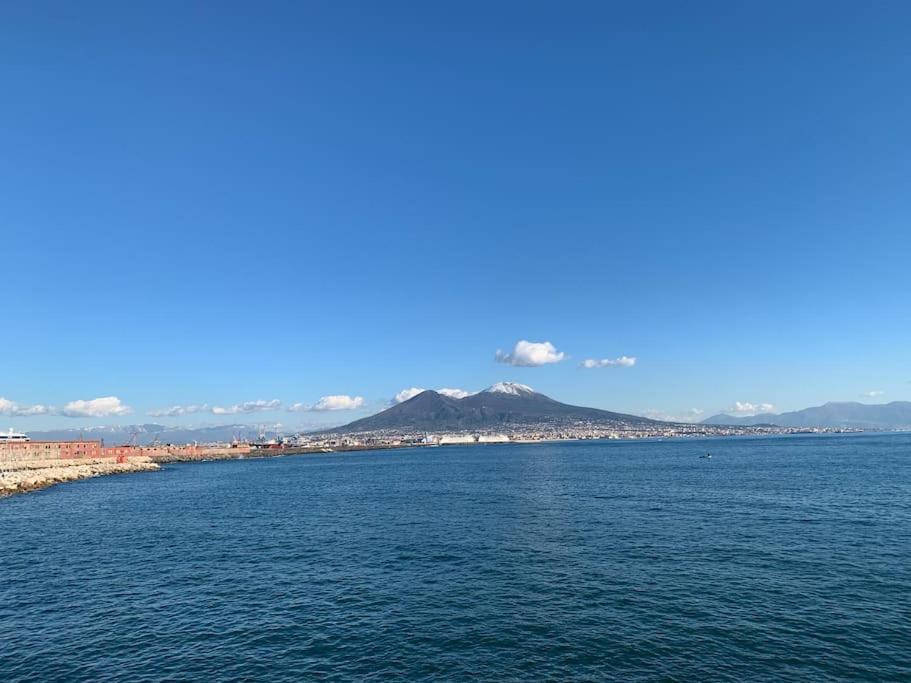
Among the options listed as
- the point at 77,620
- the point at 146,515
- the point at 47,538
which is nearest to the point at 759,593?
the point at 77,620

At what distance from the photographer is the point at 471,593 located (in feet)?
119

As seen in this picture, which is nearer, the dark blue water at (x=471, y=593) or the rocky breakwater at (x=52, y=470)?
the dark blue water at (x=471, y=593)

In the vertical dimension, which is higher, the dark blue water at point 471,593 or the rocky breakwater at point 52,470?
the rocky breakwater at point 52,470

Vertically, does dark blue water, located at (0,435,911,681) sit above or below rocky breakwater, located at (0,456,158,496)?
below

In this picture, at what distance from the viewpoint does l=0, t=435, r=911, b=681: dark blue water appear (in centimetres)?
2611

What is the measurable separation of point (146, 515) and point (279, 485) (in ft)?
155

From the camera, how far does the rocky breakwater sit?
103 m

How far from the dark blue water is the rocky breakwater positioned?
125ft

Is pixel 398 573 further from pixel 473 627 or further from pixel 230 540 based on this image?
pixel 230 540

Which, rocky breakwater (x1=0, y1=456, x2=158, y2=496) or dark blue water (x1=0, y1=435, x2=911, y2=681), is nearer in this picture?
dark blue water (x1=0, y1=435, x2=911, y2=681)

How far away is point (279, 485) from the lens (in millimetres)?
120125

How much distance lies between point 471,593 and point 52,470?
5412 inches

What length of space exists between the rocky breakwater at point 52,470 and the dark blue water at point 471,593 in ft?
125

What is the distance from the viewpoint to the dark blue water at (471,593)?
2611 cm
